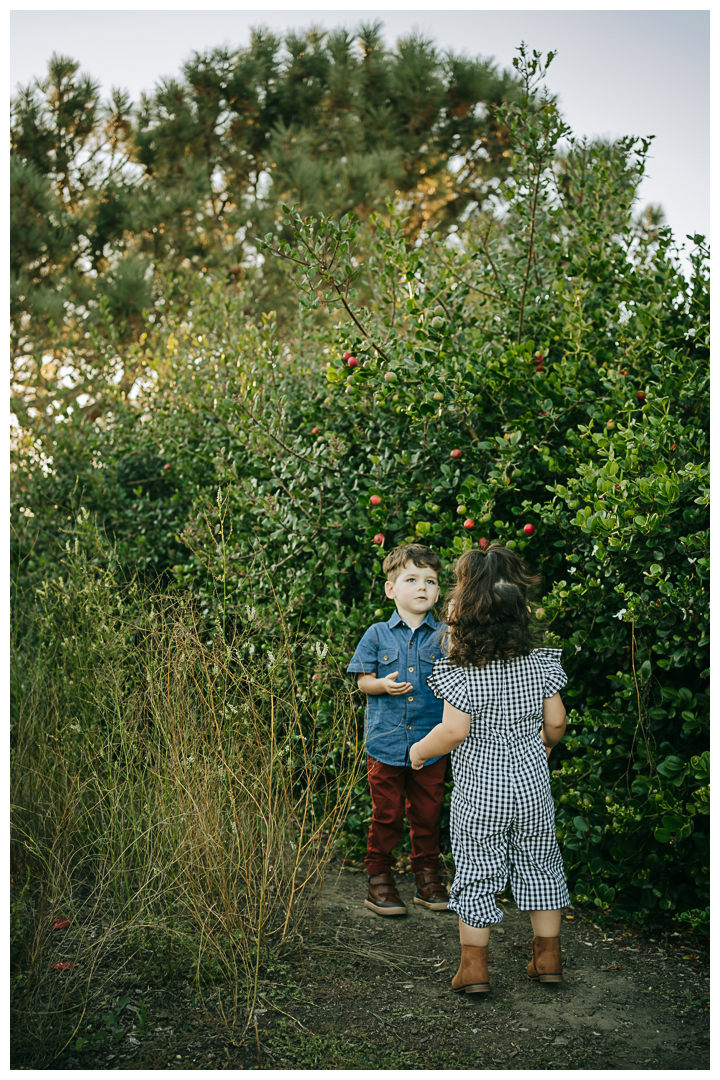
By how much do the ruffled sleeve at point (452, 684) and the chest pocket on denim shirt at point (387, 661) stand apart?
0.48 m

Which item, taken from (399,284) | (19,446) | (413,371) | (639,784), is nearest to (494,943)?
(639,784)

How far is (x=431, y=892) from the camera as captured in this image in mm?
2930

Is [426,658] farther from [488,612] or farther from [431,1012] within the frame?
[431,1012]

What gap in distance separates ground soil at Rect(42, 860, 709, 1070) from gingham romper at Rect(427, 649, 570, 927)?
30 cm

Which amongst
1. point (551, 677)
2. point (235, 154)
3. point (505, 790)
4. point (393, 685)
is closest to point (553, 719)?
point (551, 677)

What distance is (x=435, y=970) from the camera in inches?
97.2

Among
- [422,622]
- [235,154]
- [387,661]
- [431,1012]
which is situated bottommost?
[431,1012]

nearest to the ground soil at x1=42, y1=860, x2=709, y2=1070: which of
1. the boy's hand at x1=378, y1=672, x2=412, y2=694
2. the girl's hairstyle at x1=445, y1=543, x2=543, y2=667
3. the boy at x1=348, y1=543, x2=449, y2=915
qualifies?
the boy at x1=348, y1=543, x2=449, y2=915

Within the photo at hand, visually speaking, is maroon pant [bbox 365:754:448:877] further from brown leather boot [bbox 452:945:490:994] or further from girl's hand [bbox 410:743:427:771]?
brown leather boot [bbox 452:945:490:994]

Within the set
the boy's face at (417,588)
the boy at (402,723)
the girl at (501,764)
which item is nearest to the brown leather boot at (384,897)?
the boy at (402,723)

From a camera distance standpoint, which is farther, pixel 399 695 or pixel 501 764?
pixel 399 695

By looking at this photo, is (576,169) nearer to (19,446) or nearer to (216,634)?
(216,634)

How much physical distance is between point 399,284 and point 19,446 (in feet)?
11.2

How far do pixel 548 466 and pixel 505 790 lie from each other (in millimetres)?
1347
